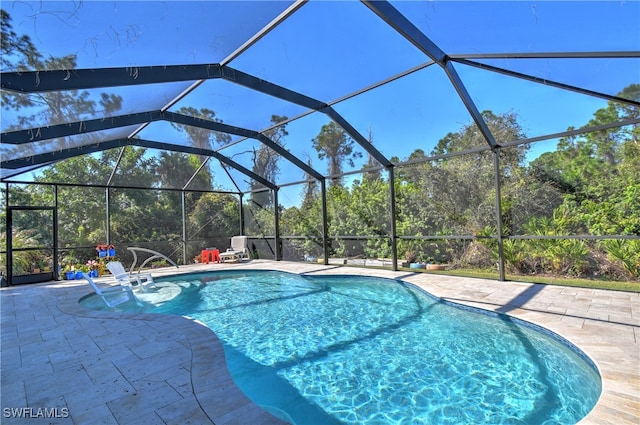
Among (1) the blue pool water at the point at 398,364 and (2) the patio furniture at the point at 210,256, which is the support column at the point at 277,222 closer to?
(2) the patio furniture at the point at 210,256

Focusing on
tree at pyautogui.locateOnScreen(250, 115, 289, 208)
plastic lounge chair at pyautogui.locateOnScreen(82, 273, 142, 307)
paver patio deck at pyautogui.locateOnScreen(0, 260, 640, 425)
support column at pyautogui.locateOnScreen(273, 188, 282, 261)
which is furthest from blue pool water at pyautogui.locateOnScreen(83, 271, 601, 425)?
support column at pyautogui.locateOnScreen(273, 188, 282, 261)

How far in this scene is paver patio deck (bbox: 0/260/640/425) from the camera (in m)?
2.22

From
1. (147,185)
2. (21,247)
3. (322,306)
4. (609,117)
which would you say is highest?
(609,117)

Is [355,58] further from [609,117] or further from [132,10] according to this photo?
[609,117]

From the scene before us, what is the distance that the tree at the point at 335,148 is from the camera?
32.1 ft

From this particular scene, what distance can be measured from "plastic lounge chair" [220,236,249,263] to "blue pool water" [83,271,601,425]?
19.0 feet

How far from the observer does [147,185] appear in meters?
11.1

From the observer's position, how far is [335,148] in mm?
10516

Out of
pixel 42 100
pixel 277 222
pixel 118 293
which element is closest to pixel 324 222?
pixel 277 222

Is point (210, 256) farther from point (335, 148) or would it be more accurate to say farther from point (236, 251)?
point (335, 148)

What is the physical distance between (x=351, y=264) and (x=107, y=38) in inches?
342

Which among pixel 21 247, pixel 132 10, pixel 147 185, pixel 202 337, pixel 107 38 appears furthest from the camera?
pixel 147 185

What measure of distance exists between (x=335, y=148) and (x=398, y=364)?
26.1 feet

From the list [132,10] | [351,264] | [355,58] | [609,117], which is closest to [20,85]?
[132,10]
